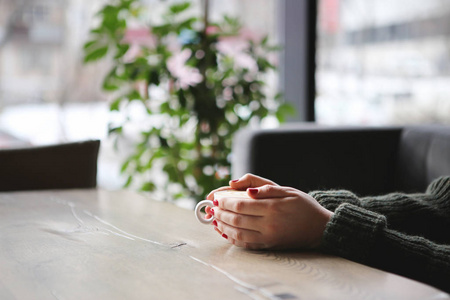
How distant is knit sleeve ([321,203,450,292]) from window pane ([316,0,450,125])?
176 centimetres

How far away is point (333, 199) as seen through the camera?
1.05 meters

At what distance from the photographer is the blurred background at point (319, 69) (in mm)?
2723

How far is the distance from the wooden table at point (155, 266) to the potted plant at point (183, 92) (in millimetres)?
1409

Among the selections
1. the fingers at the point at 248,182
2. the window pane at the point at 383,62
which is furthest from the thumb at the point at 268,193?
the window pane at the point at 383,62

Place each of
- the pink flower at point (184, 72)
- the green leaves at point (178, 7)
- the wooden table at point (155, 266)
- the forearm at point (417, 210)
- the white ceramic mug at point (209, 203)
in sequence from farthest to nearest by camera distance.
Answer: the pink flower at point (184, 72)
the green leaves at point (178, 7)
the forearm at point (417, 210)
the white ceramic mug at point (209, 203)
the wooden table at point (155, 266)

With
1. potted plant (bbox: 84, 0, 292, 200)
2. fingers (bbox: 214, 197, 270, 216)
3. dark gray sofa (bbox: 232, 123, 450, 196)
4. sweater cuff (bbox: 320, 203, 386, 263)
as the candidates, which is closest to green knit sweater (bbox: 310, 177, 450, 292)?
sweater cuff (bbox: 320, 203, 386, 263)

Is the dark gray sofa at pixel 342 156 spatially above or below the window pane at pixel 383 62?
below

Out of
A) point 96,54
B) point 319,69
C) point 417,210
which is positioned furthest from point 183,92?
point 417,210

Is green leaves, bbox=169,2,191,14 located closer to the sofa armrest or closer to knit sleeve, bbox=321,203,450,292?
the sofa armrest

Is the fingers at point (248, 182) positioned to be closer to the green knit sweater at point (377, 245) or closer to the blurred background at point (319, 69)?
the green knit sweater at point (377, 245)

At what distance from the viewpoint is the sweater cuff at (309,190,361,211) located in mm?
1035

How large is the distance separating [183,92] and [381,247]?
1702mm

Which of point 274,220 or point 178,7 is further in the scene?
point 178,7

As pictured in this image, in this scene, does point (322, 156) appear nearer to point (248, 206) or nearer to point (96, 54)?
point (96, 54)
